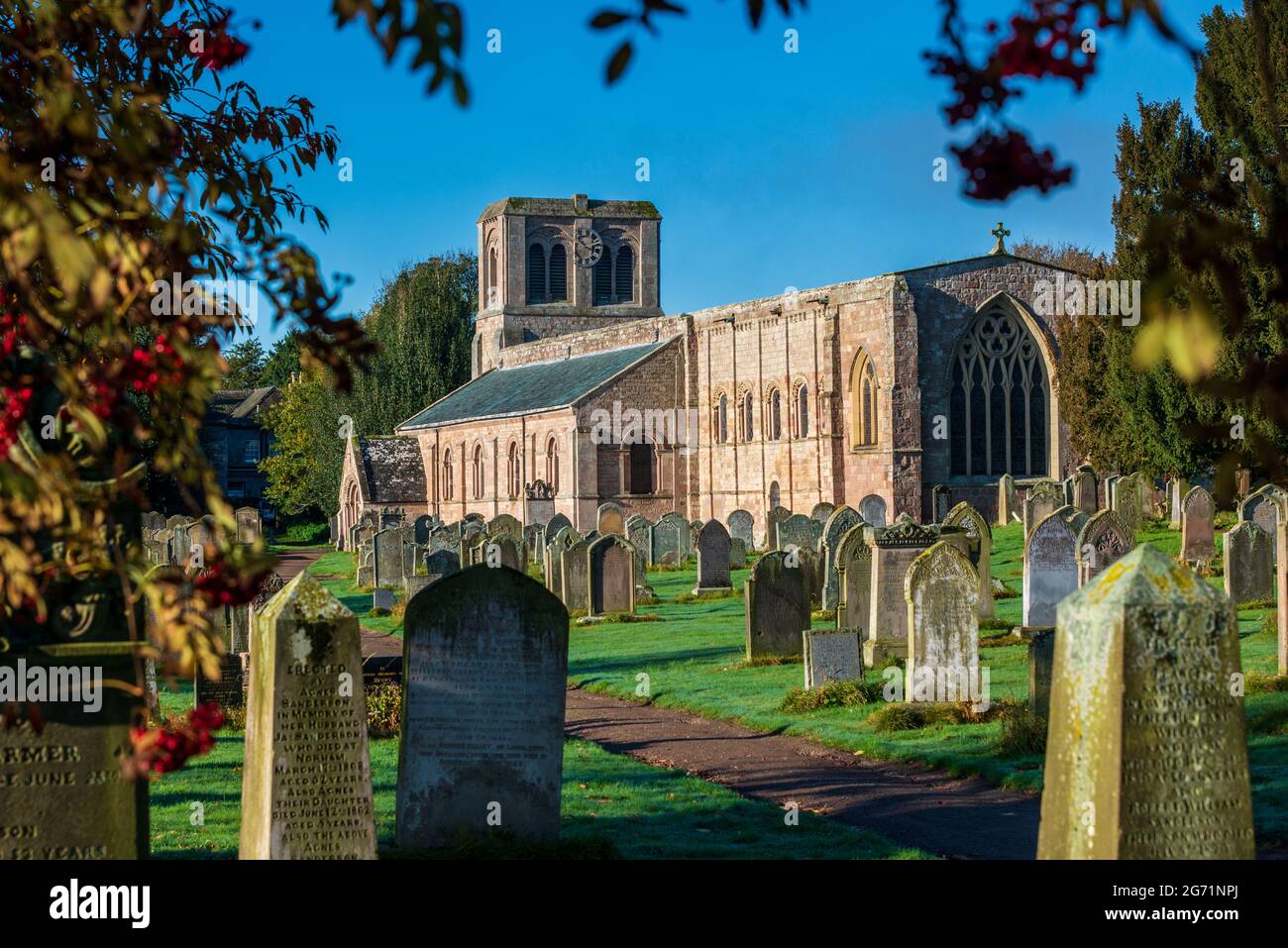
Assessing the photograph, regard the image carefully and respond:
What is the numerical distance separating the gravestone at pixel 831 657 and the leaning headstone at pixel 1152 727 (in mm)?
9315

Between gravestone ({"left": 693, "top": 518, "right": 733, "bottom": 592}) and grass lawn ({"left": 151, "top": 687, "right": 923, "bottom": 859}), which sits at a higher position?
gravestone ({"left": 693, "top": 518, "right": 733, "bottom": 592})

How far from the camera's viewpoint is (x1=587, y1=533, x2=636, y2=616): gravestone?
2428cm

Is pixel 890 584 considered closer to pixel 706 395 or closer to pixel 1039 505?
pixel 1039 505

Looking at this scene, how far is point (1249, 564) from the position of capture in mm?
19047

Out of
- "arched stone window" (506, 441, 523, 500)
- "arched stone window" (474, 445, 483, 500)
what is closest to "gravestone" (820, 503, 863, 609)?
"arched stone window" (506, 441, 523, 500)

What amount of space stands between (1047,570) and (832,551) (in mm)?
5364

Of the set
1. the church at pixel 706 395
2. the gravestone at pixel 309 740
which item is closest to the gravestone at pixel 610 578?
the church at pixel 706 395

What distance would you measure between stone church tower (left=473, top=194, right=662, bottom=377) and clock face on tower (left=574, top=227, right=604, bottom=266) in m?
0.05

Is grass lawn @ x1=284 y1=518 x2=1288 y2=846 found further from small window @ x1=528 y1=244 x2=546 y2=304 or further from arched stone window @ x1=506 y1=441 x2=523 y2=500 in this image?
small window @ x1=528 y1=244 x2=546 y2=304

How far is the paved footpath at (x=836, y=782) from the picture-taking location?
32.4ft

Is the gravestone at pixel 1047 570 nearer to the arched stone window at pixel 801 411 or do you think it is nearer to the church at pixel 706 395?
the church at pixel 706 395

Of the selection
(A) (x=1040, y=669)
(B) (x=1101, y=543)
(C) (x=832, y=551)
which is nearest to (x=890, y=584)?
(B) (x=1101, y=543)
